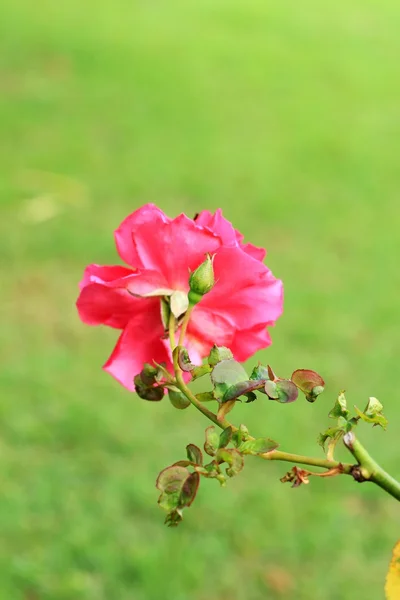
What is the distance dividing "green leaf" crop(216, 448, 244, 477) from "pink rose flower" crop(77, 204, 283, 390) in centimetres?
9

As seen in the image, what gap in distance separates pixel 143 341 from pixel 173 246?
0.05 m

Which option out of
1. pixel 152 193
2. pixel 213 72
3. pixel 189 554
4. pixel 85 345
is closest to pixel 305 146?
pixel 152 193

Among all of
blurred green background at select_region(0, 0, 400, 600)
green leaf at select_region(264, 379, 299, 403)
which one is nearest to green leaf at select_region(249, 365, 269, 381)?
green leaf at select_region(264, 379, 299, 403)

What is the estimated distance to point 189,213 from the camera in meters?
3.20

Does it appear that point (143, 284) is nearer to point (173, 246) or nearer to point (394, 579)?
point (173, 246)

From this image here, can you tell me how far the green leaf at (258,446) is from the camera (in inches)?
13.8

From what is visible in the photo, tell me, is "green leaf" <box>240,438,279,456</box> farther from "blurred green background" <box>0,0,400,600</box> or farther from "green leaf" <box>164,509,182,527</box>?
"blurred green background" <box>0,0,400,600</box>

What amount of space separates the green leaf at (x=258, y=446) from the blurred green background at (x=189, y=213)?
1437 millimetres

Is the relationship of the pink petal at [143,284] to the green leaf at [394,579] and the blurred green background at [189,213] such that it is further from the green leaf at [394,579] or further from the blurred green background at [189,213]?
the blurred green background at [189,213]

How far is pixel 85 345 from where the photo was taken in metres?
2.50

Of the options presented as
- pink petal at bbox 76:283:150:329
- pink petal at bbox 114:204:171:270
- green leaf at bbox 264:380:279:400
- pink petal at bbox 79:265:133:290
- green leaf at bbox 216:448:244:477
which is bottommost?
green leaf at bbox 216:448:244:477

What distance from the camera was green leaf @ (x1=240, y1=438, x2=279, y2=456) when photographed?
351mm

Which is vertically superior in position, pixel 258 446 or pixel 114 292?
pixel 114 292

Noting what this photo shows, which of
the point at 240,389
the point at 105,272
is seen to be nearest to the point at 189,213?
the point at 105,272
